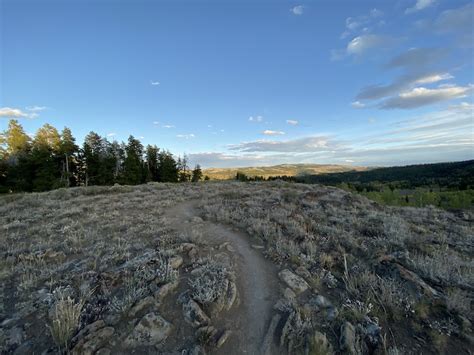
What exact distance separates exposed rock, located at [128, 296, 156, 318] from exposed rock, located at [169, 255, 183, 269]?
4.08 ft

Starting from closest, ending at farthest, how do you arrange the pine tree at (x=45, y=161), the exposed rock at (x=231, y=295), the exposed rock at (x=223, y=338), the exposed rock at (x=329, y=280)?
the exposed rock at (x=223, y=338)
the exposed rock at (x=231, y=295)
the exposed rock at (x=329, y=280)
the pine tree at (x=45, y=161)

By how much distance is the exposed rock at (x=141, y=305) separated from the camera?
4.32 meters

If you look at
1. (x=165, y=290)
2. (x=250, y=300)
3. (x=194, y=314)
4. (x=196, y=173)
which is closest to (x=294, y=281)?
(x=250, y=300)

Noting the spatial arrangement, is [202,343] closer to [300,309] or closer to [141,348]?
[141,348]

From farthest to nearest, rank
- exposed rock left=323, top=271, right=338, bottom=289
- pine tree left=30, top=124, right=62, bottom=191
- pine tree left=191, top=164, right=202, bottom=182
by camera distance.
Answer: pine tree left=191, top=164, right=202, bottom=182 < pine tree left=30, top=124, right=62, bottom=191 < exposed rock left=323, top=271, right=338, bottom=289

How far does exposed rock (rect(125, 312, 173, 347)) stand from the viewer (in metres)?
3.81

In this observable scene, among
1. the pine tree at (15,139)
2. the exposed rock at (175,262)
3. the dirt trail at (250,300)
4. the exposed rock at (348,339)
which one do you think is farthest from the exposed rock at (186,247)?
the pine tree at (15,139)

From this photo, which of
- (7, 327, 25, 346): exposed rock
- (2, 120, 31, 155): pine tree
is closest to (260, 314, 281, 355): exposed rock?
(7, 327, 25, 346): exposed rock

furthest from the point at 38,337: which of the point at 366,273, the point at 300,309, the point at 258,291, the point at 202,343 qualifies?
the point at 366,273

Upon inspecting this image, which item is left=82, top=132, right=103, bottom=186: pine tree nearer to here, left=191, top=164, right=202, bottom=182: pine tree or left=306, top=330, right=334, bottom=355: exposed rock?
left=191, top=164, right=202, bottom=182: pine tree

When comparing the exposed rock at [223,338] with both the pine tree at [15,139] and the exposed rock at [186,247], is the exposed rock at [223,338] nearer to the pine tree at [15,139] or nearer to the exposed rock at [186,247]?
the exposed rock at [186,247]

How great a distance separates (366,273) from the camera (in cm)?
556

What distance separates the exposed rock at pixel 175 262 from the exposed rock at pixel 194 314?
1503mm

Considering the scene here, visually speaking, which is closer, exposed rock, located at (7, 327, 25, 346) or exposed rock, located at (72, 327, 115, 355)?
exposed rock, located at (72, 327, 115, 355)
